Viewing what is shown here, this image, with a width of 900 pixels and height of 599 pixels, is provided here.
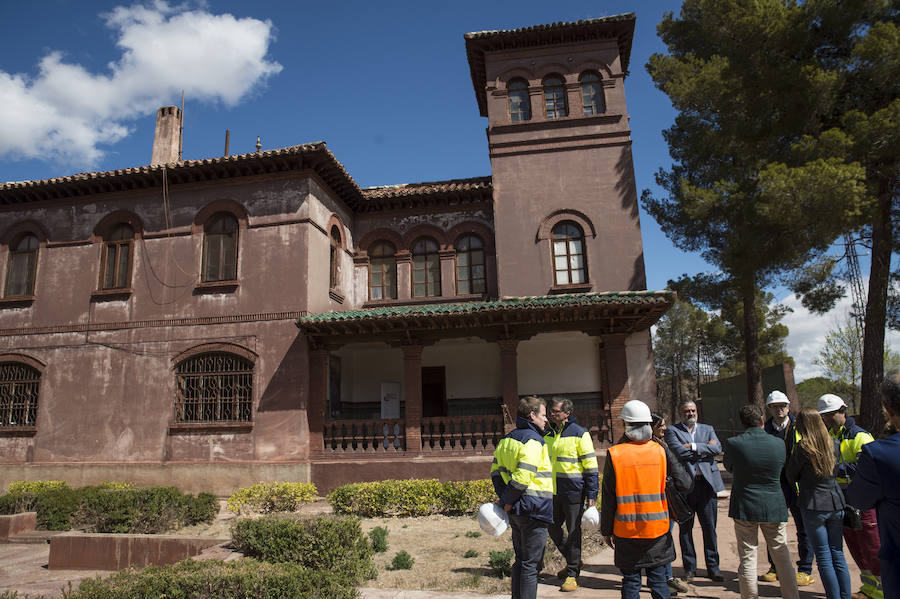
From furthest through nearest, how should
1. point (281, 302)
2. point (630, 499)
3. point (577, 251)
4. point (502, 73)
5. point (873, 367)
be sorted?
point (502, 73) < point (577, 251) < point (281, 302) < point (873, 367) < point (630, 499)

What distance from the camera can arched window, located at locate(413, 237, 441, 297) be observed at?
16297mm

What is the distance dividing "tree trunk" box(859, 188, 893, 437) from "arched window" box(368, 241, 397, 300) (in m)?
11.6

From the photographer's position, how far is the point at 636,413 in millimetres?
4250

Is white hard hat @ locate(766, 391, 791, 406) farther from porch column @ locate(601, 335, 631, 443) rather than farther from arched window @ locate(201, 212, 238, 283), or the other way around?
arched window @ locate(201, 212, 238, 283)

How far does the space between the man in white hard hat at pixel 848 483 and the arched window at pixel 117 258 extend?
50.5 ft

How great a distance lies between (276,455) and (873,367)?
44.0ft

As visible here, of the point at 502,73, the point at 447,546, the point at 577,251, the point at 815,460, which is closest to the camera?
the point at 815,460

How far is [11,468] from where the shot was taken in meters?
14.3

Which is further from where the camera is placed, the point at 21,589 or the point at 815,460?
the point at 21,589

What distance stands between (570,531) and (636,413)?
241 cm

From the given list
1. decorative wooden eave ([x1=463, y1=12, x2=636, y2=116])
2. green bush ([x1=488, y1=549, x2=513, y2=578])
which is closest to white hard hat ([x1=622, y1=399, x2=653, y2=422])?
green bush ([x1=488, y1=549, x2=513, y2=578])

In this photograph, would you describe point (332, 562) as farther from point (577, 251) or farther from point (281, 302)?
point (577, 251)

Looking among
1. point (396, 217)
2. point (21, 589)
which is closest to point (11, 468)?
point (21, 589)

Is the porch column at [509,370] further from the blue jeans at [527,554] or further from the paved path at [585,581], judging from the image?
the blue jeans at [527,554]
